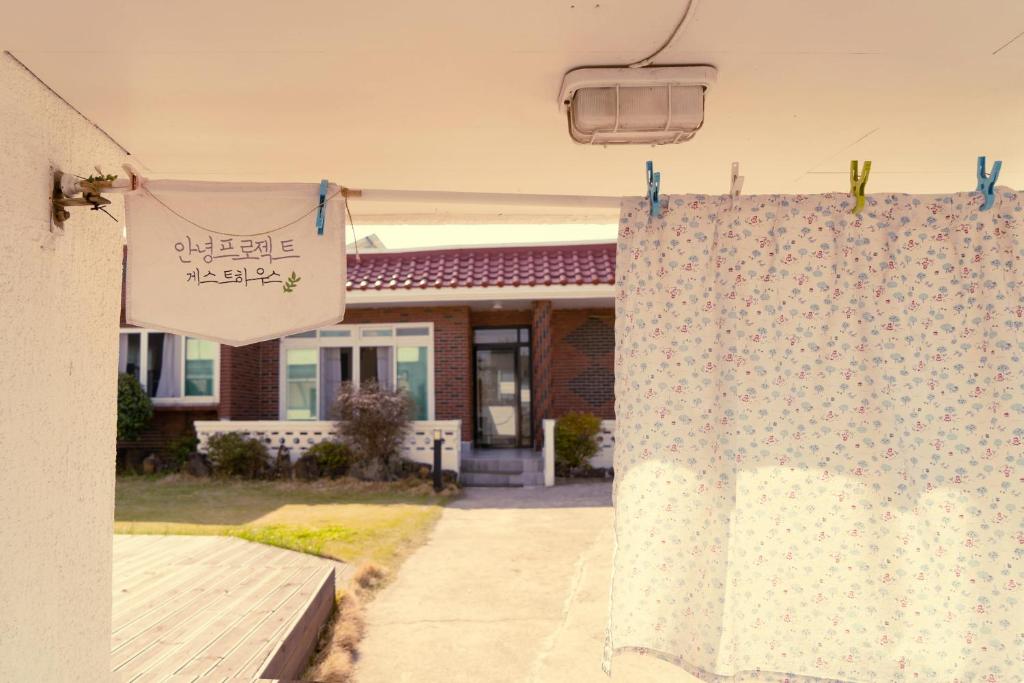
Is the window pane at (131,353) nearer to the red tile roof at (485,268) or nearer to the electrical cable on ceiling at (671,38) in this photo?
the red tile roof at (485,268)

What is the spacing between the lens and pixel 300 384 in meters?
14.7

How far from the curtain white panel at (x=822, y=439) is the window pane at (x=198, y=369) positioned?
13065 mm

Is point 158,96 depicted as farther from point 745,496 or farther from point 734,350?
point 745,496

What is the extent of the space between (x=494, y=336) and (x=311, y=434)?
13.9ft

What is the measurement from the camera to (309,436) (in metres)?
12.8

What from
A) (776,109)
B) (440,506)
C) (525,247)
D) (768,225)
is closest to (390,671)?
(768,225)

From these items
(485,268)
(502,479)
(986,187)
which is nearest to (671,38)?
(986,187)

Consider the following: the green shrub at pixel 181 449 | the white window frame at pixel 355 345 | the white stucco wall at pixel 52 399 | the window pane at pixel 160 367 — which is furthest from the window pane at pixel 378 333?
the white stucco wall at pixel 52 399

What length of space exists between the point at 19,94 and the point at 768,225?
255 centimetres

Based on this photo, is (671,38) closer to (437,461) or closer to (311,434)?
(437,461)

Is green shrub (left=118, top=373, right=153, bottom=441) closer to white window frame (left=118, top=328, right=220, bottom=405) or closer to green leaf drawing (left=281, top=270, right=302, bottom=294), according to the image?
white window frame (left=118, top=328, right=220, bottom=405)

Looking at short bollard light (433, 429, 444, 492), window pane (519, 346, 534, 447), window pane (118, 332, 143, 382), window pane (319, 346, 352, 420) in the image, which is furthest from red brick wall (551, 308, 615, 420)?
window pane (118, 332, 143, 382)

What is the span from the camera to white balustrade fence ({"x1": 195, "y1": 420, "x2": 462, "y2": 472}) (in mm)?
12281

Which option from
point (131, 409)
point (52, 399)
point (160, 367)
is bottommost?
point (131, 409)
